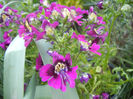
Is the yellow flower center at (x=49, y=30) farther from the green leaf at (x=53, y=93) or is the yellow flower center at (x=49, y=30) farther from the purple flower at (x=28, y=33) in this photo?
the green leaf at (x=53, y=93)

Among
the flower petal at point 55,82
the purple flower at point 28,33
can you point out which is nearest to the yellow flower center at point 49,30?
the purple flower at point 28,33

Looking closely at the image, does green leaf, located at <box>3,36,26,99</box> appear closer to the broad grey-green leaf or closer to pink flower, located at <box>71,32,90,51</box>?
the broad grey-green leaf

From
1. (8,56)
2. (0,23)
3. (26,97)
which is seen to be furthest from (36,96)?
(0,23)

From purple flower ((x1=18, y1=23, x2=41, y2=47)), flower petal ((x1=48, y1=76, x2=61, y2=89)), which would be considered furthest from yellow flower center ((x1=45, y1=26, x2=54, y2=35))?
flower petal ((x1=48, y1=76, x2=61, y2=89))

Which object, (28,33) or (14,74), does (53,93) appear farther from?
(28,33)

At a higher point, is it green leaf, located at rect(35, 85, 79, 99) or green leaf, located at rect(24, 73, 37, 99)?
green leaf, located at rect(35, 85, 79, 99)

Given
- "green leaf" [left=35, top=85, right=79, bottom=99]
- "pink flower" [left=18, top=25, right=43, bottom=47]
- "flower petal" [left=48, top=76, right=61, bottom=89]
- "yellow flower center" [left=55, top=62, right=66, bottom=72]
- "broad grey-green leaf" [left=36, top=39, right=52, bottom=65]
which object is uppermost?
"pink flower" [left=18, top=25, right=43, bottom=47]

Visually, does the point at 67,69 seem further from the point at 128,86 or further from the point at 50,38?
the point at 128,86
